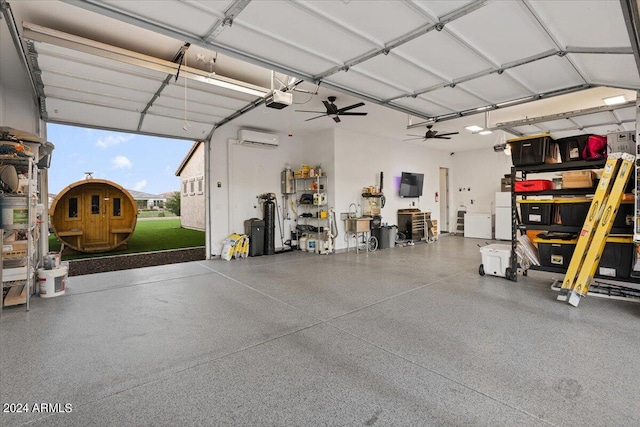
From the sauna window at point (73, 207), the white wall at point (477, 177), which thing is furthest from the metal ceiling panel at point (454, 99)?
the sauna window at point (73, 207)

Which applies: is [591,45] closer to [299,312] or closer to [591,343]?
[591,343]

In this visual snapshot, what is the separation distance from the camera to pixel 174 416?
5.85 feet

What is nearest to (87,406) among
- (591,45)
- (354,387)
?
(354,387)

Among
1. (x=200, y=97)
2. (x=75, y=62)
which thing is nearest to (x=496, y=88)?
(x=200, y=97)

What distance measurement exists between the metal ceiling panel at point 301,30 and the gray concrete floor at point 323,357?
2.92 metres

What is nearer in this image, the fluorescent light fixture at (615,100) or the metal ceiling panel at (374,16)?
the metal ceiling panel at (374,16)

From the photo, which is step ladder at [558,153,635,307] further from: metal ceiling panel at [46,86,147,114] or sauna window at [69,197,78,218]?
sauna window at [69,197,78,218]

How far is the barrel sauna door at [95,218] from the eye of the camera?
8398 millimetres

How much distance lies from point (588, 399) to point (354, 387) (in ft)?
4.87

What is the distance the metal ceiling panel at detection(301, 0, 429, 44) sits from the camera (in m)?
2.53

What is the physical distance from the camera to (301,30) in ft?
9.53

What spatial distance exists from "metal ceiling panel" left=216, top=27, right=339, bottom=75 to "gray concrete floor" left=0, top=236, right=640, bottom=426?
291cm

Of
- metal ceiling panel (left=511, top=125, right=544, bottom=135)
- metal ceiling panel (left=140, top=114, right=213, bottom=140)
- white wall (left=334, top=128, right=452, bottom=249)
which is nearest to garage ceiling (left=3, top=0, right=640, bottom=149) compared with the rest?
metal ceiling panel (left=140, top=114, right=213, bottom=140)

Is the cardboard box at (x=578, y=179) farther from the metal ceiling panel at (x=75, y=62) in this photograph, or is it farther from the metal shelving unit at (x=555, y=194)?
the metal ceiling panel at (x=75, y=62)
